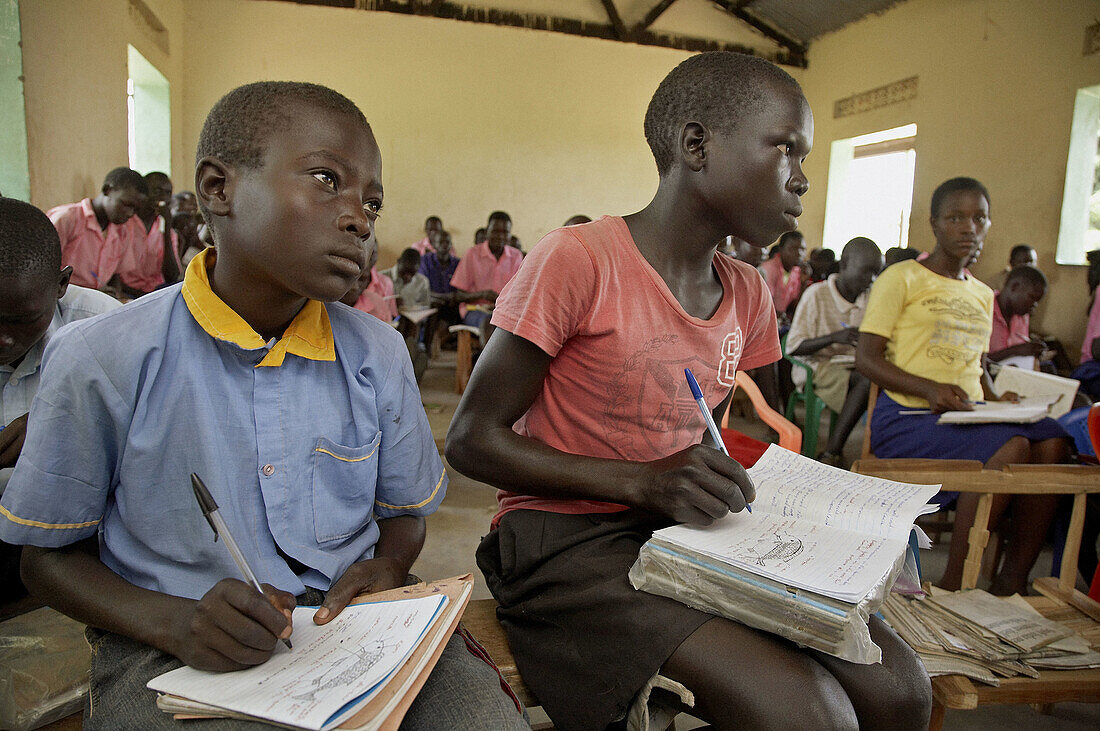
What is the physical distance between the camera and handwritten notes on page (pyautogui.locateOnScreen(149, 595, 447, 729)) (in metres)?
0.67

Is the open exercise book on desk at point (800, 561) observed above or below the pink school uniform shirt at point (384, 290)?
below

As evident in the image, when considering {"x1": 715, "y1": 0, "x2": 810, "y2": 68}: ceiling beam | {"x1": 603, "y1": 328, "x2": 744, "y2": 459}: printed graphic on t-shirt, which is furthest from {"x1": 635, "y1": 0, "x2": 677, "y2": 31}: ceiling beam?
{"x1": 603, "y1": 328, "x2": 744, "y2": 459}: printed graphic on t-shirt

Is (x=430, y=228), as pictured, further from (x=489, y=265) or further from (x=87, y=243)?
(x=87, y=243)

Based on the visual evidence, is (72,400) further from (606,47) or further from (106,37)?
(606,47)

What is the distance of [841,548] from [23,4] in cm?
521

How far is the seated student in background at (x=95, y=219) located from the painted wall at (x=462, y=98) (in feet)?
16.0

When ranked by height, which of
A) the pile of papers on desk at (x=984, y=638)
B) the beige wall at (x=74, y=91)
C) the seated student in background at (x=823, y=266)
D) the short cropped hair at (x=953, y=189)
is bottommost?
the pile of papers on desk at (x=984, y=638)

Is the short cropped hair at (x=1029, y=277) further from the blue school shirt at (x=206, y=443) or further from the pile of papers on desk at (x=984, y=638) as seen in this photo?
the blue school shirt at (x=206, y=443)

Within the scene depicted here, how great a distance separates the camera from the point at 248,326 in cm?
94

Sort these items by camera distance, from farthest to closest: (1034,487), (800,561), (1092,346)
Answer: (1092,346), (1034,487), (800,561)

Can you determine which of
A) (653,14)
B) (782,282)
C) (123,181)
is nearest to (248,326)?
(123,181)

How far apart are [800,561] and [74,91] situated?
595 cm

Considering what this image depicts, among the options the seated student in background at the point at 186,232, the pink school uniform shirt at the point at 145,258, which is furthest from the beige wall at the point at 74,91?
the seated student in background at the point at 186,232

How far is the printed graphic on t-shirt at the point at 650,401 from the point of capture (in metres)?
1.16
